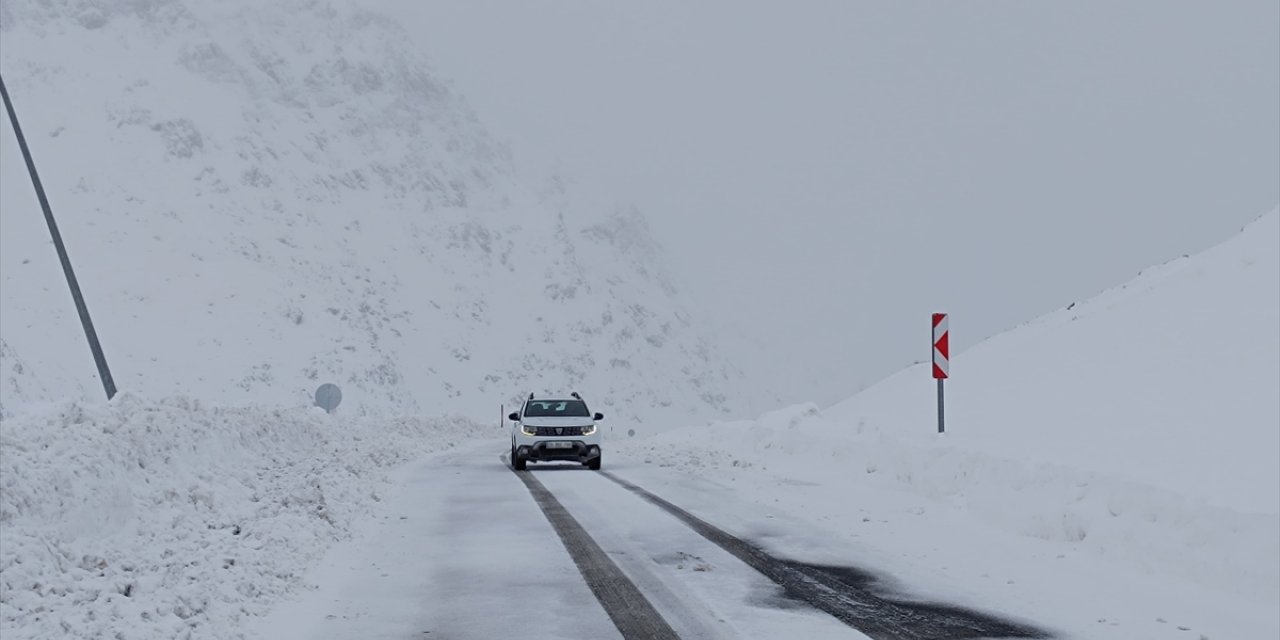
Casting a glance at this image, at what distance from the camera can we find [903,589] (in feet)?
30.4

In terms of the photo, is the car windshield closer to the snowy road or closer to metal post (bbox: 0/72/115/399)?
metal post (bbox: 0/72/115/399)

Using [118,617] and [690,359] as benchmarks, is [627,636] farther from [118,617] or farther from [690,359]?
[690,359]

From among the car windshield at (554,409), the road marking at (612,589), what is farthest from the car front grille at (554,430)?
the road marking at (612,589)

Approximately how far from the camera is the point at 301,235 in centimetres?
10469

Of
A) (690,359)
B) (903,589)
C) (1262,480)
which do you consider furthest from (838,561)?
(690,359)

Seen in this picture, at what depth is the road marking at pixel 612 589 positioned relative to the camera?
7.64m

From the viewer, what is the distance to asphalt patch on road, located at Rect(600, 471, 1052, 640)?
7555mm

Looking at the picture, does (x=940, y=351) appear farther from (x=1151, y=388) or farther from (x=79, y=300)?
(x=79, y=300)

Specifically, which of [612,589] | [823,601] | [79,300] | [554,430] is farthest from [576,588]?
[554,430]

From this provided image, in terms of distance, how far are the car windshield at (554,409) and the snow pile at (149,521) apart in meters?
9.05

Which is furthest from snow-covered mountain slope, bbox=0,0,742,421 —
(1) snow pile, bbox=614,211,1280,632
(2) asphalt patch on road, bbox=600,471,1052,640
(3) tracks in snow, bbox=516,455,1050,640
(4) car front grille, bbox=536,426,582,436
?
(2) asphalt patch on road, bbox=600,471,1052,640

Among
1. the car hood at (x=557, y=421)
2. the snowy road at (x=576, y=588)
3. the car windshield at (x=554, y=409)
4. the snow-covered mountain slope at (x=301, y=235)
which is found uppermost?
the snow-covered mountain slope at (x=301, y=235)

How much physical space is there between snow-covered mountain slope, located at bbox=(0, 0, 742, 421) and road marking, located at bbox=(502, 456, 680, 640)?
63.3 meters

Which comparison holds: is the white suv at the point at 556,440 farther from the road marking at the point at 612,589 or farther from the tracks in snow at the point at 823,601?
the tracks in snow at the point at 823,601
